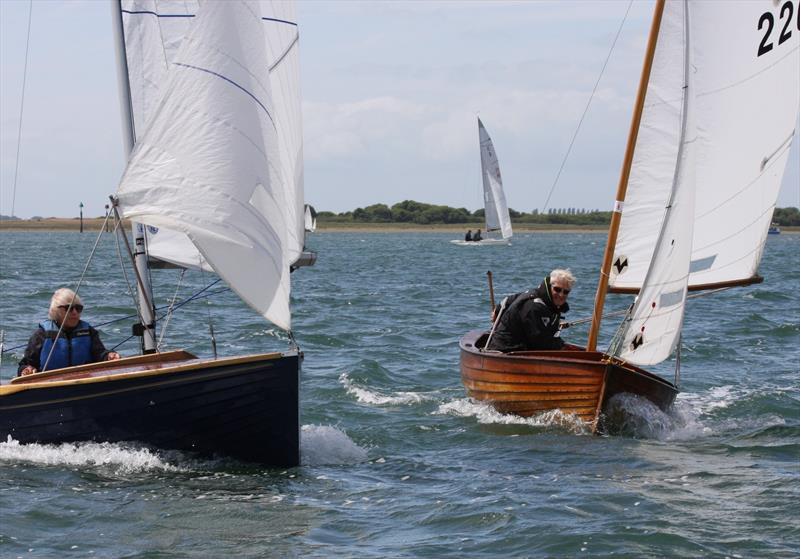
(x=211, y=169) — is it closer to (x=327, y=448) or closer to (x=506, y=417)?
(x=327, y=448)

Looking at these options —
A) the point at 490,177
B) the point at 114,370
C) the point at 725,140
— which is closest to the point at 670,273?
the point at 725,140

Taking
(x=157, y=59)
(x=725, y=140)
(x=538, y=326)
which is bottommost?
(x=538, y=326)

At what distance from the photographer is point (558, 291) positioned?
39.1 feet

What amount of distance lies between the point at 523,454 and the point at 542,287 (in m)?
1.86

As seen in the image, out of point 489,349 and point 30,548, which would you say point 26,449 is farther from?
point 489,349

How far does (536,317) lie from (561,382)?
2.57ft

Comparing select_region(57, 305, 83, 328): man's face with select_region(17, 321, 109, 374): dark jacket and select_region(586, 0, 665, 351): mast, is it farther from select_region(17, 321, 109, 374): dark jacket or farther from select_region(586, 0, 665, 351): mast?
select_region(586, 0, 665, 351): mast

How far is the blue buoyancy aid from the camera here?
10219 millimetres

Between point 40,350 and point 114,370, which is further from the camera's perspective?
point 40,350

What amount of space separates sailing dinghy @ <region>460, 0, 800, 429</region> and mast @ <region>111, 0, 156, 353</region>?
3.66 meters

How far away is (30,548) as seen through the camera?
798cm

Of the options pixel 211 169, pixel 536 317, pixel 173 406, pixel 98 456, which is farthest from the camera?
pixel 536 317

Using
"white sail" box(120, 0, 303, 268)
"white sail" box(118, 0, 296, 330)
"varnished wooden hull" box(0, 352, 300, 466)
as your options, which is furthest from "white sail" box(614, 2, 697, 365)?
"white sail" box(118, 0, 296, 330)

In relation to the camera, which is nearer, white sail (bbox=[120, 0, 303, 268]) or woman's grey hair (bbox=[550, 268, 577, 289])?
white sail (bbox=[120, 0, 303, 268])
